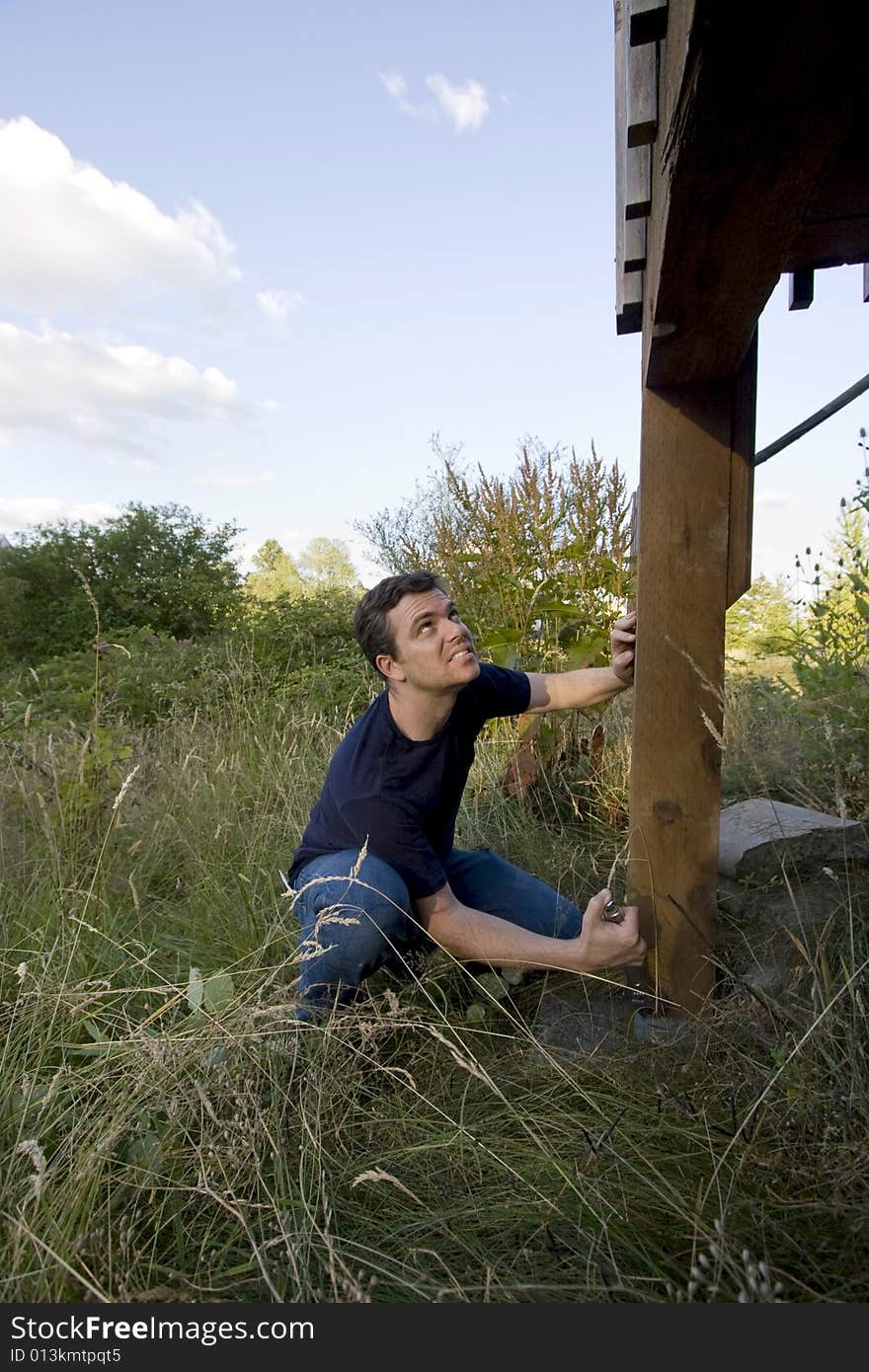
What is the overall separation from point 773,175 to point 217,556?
13.5 m

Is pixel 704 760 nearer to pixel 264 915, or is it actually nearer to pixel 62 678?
pixel 264 915

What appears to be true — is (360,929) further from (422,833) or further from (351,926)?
(422,833)

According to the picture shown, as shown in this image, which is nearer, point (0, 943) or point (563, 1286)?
point (563, 1286)

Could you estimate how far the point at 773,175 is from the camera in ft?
3.62

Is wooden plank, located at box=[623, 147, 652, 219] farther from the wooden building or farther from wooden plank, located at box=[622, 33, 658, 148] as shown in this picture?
wooden plank, located at box=[622, 33, 658, 148]

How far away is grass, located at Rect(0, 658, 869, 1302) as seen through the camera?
→ 1.21m

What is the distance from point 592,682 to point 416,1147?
145cm

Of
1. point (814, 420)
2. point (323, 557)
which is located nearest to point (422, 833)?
point (814, 420)

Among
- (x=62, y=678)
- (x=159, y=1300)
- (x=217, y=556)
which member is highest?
(x=217, y=556)

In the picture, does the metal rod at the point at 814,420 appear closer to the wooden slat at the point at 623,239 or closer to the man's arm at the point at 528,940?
the wooden slat at the point at 623,239

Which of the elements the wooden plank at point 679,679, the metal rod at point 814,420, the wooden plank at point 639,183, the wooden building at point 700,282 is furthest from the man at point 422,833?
the wooden plank at point 639,183

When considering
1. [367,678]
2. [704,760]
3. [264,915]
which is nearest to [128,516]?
[367,678]

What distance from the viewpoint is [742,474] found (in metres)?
Answer: 1.91

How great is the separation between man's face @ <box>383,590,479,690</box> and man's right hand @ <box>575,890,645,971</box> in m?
0.70
